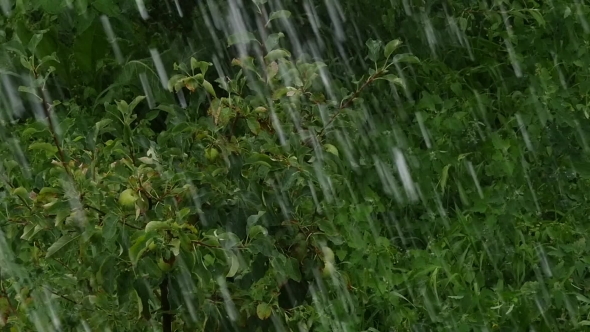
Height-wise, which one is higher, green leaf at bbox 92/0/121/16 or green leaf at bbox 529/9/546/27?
green leaf at bbox 92/0/121/16

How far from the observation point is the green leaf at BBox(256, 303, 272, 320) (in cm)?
223

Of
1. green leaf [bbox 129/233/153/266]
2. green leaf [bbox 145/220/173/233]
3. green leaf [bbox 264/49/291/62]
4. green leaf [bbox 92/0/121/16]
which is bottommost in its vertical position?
green leaf [bbox 129/233/153/266]

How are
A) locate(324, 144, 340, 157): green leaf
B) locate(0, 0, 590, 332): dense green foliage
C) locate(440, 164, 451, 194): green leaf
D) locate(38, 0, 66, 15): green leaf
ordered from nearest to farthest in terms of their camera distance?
locate(0, 0, 590, 332): dense green foliage → locate(324, 144, 340, 157): green leaf → locate(440, 164, 451, 194): green leaf → locate(38, 0, 66, 15): green leaf

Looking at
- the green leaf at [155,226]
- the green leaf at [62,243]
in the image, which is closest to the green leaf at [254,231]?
the green leaf at [155,226]

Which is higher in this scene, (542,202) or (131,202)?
(131,202)

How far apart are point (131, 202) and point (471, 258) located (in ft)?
6.06

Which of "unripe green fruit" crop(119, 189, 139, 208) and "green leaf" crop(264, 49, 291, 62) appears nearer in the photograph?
"unripe green fruit" crop(119, 189, 139, 208)

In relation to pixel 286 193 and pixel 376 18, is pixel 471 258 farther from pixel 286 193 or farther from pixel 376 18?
pixel 376 18

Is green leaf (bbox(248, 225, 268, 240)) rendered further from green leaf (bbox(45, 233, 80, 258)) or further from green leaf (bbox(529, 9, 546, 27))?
green leaf (bbox(529, 9, 546, 27))

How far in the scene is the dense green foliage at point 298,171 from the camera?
7.13 ft

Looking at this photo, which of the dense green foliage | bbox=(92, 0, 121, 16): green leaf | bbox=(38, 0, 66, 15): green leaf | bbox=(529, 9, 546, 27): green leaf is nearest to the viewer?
the dense green foliage

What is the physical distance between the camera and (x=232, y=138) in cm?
230

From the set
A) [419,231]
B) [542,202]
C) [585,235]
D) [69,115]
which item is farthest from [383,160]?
[69,115]

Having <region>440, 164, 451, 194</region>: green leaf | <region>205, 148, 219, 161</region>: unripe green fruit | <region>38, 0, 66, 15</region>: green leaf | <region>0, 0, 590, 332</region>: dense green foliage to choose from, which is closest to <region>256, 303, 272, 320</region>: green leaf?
<region>0, 0, 590, 332</region>: dense green foliage
